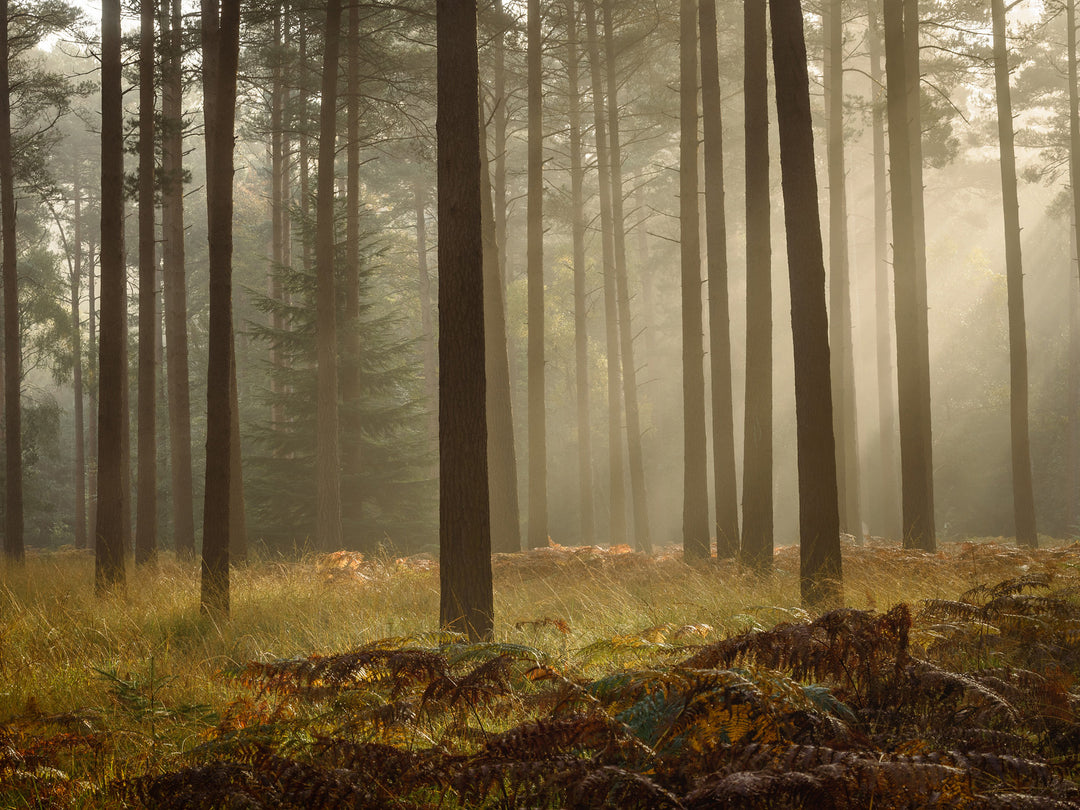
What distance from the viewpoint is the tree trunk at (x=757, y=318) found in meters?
10.7

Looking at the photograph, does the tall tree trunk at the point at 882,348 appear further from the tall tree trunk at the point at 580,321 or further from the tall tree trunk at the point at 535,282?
the tall tree trunk at the point at 535,282

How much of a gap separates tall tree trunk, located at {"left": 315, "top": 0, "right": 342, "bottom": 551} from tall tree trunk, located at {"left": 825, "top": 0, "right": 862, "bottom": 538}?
10202 mm

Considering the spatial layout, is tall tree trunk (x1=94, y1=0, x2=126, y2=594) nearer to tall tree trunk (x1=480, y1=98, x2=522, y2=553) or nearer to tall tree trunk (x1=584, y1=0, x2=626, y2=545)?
tall tree trunk (x1=480, y1=98, x2=522, y2=553)

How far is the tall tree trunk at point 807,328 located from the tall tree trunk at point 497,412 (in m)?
7.01

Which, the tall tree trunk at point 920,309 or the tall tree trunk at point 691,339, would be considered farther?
the tall tree trunk at point 691,339

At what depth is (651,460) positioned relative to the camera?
37.8 metres

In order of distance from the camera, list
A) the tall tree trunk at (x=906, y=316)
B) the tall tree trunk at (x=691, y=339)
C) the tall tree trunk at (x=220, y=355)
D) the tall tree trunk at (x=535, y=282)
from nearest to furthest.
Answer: the tall tree trunk at (x=220, y=355) < the tall tree trunk at (x=906, y=316) < the tall tree trunk at (x=691, y=339) < the tall tree trunk at (x=535, y=282)

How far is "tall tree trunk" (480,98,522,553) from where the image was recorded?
45.8 feet

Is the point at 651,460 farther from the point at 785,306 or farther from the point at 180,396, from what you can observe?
the point at 180,396

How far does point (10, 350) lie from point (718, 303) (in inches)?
571

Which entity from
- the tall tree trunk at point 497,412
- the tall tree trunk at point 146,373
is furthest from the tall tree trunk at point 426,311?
the tall tree trunk at point 497,412

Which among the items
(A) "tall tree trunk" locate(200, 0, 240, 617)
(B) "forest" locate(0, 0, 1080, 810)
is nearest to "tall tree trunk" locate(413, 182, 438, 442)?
(B) "forest" locate(0, 0, 1080, 810)

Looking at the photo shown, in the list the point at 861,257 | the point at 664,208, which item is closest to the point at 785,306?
the point at 861,257

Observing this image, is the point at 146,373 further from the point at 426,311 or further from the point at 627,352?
the point at 426,311
